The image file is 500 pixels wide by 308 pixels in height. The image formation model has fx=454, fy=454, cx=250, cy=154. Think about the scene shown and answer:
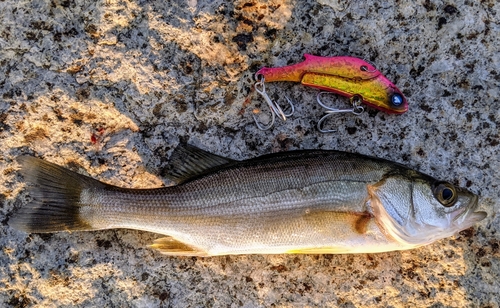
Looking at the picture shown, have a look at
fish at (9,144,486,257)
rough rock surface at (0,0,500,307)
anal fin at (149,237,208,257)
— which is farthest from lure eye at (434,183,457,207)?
anal fin at (149,237,208,257)

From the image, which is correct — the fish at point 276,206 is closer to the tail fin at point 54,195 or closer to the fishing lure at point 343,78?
the tail fin at point 54,195

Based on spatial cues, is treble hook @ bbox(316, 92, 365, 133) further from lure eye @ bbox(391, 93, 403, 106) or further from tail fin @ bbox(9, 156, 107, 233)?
tail fin @ bbox(9, 156, 107, 233)

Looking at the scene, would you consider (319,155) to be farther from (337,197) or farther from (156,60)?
(156,60)

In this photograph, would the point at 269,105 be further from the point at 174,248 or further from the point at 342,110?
the point at 174,248

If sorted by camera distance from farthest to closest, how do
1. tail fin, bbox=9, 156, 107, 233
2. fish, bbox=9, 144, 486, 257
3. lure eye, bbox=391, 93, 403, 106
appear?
1. lure eye, bbox=391, 93, 403, 106
2. tail fin, bbox=9, 156, 107, 233
3. fish, bbox=9, 144, 486, 257

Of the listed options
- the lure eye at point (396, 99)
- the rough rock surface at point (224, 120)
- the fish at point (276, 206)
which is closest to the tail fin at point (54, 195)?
the fish at point (276, 206)

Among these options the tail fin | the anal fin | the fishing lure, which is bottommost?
the anal fin

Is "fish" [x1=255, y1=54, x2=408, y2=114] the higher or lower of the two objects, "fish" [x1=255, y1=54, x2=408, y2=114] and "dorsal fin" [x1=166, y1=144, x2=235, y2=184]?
the higher

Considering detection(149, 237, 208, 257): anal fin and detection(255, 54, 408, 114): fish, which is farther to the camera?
detection(255, 54, 408, 114): fish
